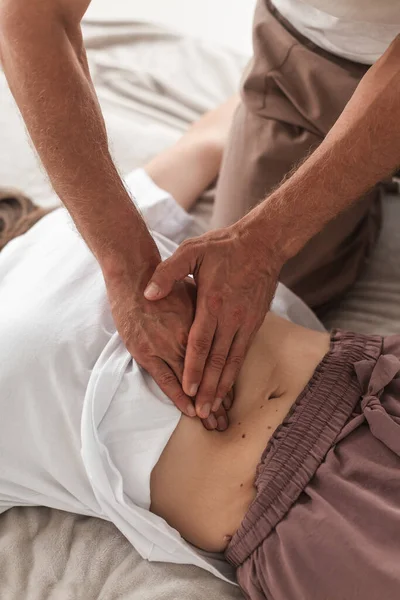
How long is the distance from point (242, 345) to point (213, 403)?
4.3 inches

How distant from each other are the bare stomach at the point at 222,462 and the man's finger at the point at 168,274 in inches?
7.8

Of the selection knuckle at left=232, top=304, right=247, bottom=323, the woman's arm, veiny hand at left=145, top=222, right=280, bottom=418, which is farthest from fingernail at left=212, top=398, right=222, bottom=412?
the woman's arm

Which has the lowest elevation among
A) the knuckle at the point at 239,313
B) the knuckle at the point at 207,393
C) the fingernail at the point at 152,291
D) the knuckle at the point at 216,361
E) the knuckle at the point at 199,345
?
the knuckle at the point at 207,393

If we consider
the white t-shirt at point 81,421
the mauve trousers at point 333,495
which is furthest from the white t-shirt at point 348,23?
the white t-shirt at point 81,421

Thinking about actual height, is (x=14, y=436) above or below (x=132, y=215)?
below

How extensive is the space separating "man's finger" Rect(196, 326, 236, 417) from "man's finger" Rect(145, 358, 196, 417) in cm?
2

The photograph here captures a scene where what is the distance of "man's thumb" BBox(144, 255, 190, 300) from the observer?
111 cm

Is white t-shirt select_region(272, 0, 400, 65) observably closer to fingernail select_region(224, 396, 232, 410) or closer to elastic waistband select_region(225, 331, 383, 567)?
elastic waistband select_region(225, 331, 383, 567)

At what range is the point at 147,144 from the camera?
6.10ft

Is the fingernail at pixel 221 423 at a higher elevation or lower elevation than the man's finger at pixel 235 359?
lower

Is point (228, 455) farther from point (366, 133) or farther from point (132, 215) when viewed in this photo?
point (366, 133)

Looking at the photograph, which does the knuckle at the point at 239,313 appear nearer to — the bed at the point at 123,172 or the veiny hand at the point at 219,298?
the veiny hand at the point at 219,298

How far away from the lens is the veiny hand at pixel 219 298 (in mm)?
1105

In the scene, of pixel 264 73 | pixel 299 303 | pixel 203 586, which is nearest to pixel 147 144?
pixel 264 73
